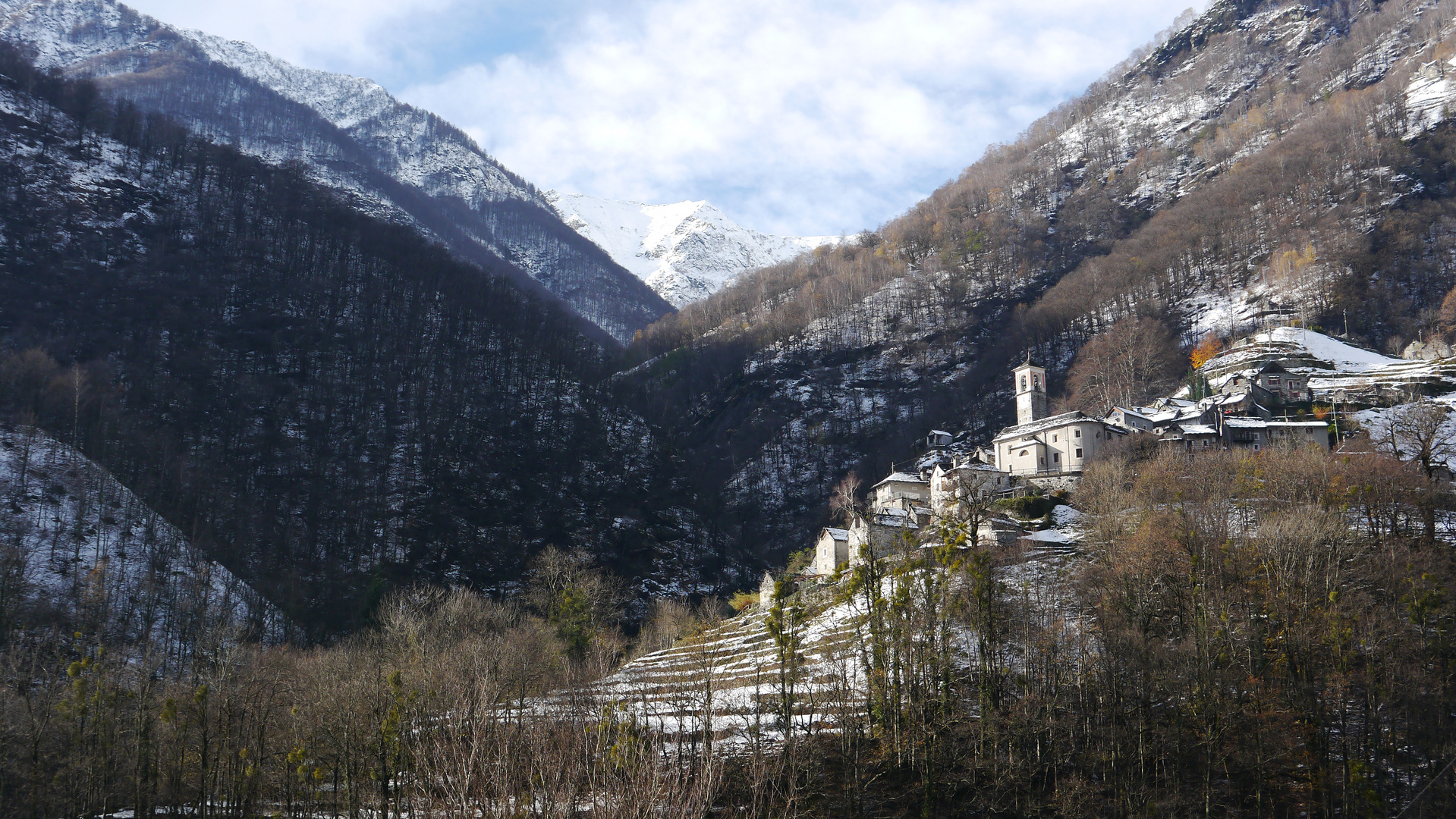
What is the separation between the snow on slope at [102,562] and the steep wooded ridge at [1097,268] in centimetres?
6678

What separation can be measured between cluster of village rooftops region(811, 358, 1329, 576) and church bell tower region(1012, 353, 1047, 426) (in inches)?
305

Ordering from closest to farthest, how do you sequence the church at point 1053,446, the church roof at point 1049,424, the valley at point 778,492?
the valley at point 778,492 → the church at point 1053,446 → the church roof at point 1049,424

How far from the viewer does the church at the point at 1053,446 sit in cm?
7150

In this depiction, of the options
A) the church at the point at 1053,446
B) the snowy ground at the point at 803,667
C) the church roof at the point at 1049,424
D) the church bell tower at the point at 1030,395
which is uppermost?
the church bell tower at the point at 1030,395

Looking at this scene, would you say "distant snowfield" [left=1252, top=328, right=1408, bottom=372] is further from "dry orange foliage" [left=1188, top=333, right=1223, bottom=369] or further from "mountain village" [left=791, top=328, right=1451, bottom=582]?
"dry orange foliage" [left=1188, top=333, right=1223, bottom=369]

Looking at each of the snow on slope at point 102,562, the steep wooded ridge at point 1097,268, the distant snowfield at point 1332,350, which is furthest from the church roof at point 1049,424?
the snow on slope at point 102,562

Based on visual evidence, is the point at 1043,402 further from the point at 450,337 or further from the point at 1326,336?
the point at 450,337

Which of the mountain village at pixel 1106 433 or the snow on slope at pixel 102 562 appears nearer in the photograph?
the snow on slope at pixel 102 562

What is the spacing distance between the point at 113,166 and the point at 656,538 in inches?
4269

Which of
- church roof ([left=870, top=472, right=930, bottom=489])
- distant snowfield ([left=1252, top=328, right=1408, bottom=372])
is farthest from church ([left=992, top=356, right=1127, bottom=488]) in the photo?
distant snowfield ([left=1252, top=328, right=1408, bottom=372])

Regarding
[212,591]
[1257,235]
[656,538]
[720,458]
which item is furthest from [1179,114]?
[212,591]

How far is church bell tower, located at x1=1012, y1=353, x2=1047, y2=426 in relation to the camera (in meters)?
88.7

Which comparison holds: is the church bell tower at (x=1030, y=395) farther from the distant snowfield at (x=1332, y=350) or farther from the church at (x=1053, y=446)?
the distant snowfield at (x=1332, y=350)

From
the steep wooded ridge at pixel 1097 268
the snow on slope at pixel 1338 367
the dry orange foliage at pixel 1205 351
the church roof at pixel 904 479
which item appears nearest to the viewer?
the snow on slope at pixel 1338 367
